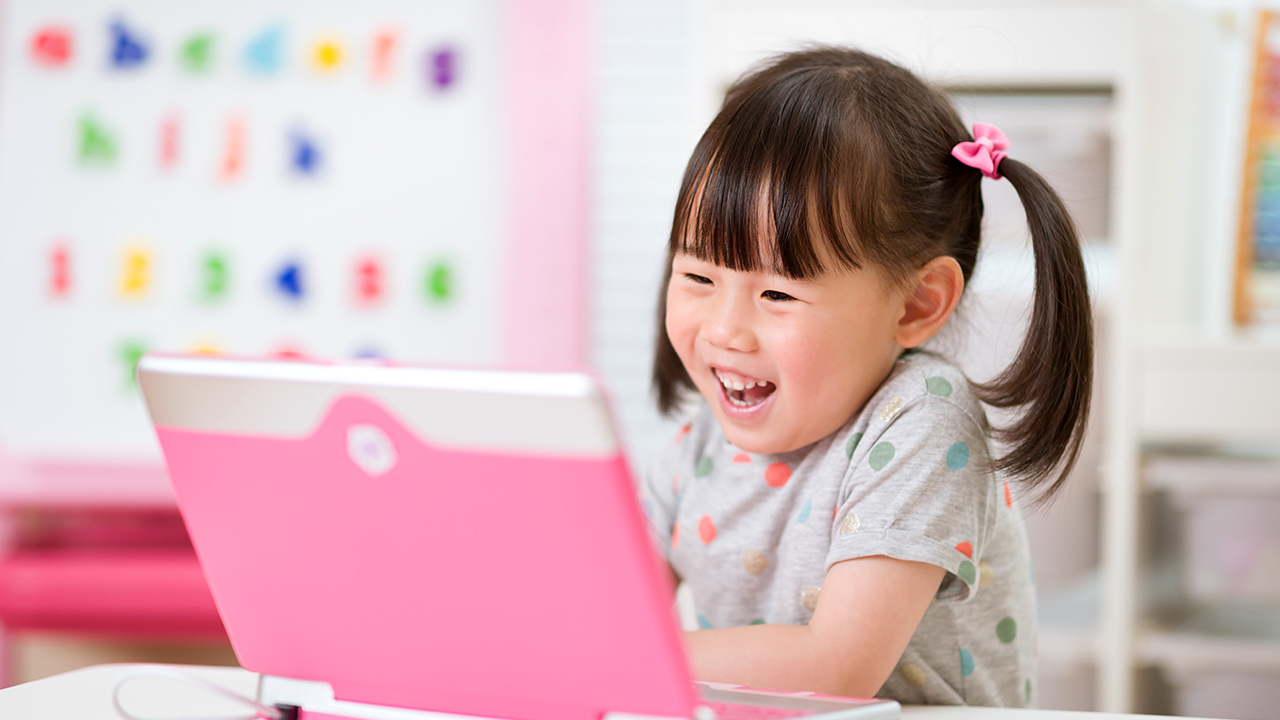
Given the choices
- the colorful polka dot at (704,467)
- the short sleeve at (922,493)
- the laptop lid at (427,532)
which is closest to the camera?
the laptop lid at (427,532)

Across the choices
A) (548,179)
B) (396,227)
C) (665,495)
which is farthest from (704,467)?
(396,227)

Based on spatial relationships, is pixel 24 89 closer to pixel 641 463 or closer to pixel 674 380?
pixel 641 463

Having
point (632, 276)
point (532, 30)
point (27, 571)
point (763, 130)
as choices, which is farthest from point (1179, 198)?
point (27, 571)

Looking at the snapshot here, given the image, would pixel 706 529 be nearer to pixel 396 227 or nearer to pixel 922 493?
pixel 922 493

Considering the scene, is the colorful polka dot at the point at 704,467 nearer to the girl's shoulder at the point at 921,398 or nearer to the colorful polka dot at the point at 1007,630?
the girl's shoulder at the point at 921,398

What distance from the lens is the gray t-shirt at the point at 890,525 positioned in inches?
26.9

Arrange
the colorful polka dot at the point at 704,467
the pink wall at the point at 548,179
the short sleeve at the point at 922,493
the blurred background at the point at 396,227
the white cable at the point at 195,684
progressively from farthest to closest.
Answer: the pink wall at the point at 548,179 < the blurred background at the point at 396,227 < the colorful polka dot at the point at 704,467 < the short sleeve at the point at 922,493 < the white cable at the point at 195,684

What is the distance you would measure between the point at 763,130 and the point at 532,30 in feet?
4.12

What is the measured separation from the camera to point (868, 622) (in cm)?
64

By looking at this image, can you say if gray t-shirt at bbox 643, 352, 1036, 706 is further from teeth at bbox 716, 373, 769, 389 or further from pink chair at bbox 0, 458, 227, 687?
pink chair at bbox 0, 458, 227, 687

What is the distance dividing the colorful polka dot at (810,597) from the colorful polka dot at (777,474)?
0.26 ft

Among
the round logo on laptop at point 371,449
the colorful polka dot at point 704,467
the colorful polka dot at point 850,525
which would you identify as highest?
the round logo on laptop at point 371,449

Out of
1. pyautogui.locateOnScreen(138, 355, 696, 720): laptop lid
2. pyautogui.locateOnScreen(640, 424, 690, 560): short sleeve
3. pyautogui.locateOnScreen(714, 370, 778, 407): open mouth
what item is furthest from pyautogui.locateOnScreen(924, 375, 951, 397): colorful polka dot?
pyautogui.locateOnScreen(138, 355, 696, 720): laptop lid

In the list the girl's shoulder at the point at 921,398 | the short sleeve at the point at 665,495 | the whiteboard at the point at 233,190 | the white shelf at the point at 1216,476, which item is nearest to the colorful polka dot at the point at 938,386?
the girl's shoulder at the point at 921,398
